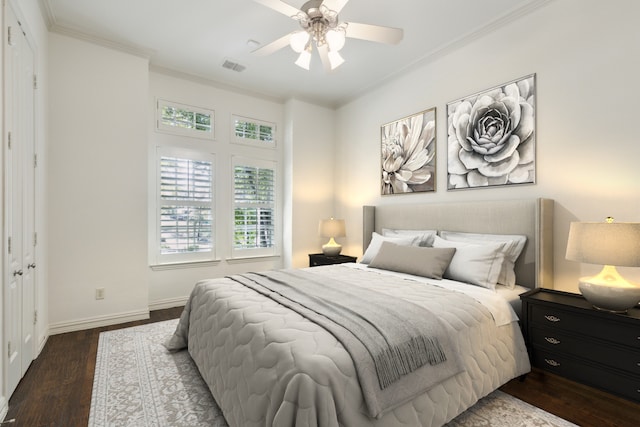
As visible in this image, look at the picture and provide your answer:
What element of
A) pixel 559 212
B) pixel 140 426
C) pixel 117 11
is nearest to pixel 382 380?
pixel 140 426

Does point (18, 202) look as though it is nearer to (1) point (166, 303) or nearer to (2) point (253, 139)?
(1) point (166, 303)

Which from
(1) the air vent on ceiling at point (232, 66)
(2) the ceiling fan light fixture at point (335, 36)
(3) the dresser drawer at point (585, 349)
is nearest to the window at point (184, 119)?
(1) the air vent on ceiling at point (232, 66)

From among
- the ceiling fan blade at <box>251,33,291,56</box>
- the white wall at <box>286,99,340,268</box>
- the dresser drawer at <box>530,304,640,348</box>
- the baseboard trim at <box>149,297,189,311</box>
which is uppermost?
the ceiling fan blade at <box>251,33,291,56</box>

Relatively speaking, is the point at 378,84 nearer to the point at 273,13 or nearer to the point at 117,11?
the point at 273,13

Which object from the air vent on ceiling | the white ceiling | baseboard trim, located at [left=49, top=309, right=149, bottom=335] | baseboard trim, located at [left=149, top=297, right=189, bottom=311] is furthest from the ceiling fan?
baseboard trim, located at [left=149, top=297, right=189, bottom=311]

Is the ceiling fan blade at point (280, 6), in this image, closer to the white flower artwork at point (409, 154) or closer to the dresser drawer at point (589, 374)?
the white flower artwork at point (409, 154)

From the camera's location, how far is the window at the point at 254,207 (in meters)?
4.49

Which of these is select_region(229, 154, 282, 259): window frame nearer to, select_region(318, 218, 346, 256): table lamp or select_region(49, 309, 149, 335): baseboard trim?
select_region(318, 218, 346, 256): table lamp

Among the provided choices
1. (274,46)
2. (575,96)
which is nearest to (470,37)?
(575,96)

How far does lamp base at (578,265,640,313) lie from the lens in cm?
187

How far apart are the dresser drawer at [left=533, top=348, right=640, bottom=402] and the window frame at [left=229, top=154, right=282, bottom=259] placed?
3.51 m

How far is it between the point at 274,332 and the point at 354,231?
3216 millimetres

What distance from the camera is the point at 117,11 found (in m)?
2.84

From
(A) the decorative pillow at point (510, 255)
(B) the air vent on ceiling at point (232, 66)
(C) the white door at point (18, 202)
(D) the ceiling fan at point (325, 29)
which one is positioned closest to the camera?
(C) the white door at point (18, 202)
